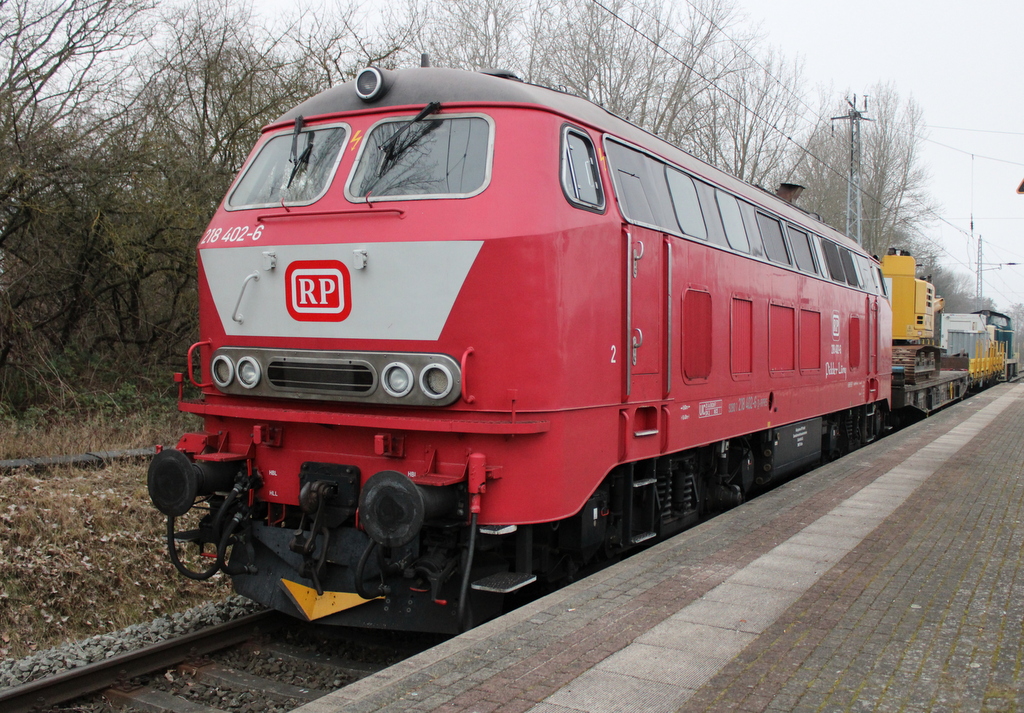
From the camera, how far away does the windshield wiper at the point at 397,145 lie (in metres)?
5.13

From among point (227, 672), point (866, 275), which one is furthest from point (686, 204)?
point (866, 275)

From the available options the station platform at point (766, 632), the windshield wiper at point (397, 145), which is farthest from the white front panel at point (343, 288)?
the station platform at point (766, 632)

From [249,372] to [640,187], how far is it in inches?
115

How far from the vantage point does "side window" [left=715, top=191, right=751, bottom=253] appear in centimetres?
739

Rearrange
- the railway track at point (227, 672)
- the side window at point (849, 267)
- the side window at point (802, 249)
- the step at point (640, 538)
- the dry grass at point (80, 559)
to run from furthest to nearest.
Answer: the side window at point (849, 267) → the side window at point (802, 249) → the dry grass at point (80, 559) → the step at point (640, 538) → the railway track at point (227, 672)

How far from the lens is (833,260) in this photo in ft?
35.4

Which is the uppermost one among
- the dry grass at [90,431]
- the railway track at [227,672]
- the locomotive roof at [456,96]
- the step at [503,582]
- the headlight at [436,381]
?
the locomotive roof at [456,96]

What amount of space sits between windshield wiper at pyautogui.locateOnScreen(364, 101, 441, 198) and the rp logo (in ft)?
1.72

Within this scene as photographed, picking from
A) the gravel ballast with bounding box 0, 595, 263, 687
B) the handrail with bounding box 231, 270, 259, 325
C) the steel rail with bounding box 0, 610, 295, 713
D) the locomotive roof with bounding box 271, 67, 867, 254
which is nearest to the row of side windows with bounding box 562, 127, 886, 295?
the locomotive roof with bounding box 271, 67, 867, 254

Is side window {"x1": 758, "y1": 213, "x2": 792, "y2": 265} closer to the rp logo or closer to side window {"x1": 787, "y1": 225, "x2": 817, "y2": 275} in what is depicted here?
side window {"x1": 787, "y1": 225, "x2": 817, "y2": 275}

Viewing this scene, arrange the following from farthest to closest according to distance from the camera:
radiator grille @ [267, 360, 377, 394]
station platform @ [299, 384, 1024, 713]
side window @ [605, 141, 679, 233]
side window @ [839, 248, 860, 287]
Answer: side window @ [839, 248, 860, 287], side window @ [605, 141, 679, 233], radiator grille @ [267, 360, 377, 394], station platform @ [299, 384, 1024, 713]

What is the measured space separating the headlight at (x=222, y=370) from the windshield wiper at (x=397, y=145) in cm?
143

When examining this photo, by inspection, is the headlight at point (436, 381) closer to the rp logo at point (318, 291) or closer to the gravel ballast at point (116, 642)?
the rp logo at point (318, 291)

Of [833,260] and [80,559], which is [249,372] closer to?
[80,559]
